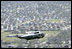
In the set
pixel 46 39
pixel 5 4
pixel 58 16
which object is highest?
pixel 5 4

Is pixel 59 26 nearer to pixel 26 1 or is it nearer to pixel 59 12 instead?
pixel 59 12

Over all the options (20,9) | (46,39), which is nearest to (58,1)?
(20,9)

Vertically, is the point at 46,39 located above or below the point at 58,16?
below

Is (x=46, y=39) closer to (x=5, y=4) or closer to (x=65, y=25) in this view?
(x=65, y=25)

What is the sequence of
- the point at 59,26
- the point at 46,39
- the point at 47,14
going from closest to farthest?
the point at 46,39
the point at 59,26
the point at 47,14

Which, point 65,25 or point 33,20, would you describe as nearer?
point 65,25

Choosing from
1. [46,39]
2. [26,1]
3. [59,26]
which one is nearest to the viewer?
[46,39]

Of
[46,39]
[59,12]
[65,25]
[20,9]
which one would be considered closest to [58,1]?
[59,12]
